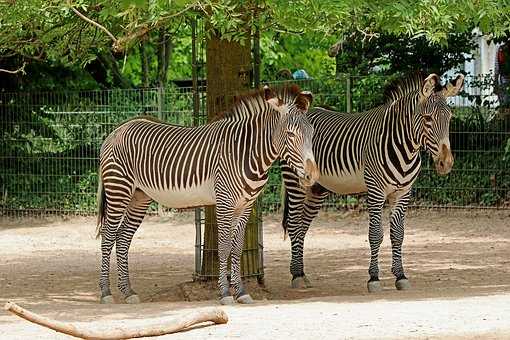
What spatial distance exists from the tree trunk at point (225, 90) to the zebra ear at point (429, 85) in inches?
71.7

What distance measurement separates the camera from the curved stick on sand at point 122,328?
7.49 m

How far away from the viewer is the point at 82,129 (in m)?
19.3

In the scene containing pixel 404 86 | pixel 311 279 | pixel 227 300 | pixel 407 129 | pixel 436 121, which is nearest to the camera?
pixel 227 300

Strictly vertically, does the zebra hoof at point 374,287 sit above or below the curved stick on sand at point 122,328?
below

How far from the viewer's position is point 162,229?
59.4 ft

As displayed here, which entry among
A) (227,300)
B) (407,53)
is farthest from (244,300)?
(407,53)

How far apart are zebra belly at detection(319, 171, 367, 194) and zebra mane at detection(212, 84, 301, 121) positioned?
1.62m

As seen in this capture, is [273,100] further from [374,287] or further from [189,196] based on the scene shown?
[374,287]

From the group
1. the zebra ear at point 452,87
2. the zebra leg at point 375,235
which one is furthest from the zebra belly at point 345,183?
the zebra ear at point 452,87

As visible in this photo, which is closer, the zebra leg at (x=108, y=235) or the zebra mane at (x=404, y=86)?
the zebra leg at (x=108, y=235)

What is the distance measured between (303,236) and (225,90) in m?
1.86

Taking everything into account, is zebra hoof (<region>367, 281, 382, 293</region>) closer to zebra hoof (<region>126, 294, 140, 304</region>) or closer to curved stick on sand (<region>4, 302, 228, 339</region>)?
zebra hoof (<region>126, 294, 140, 304</region>)

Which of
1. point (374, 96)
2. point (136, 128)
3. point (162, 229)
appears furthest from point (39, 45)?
point (374, 96)

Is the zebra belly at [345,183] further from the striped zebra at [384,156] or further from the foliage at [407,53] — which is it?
the foliage at [407,53]
